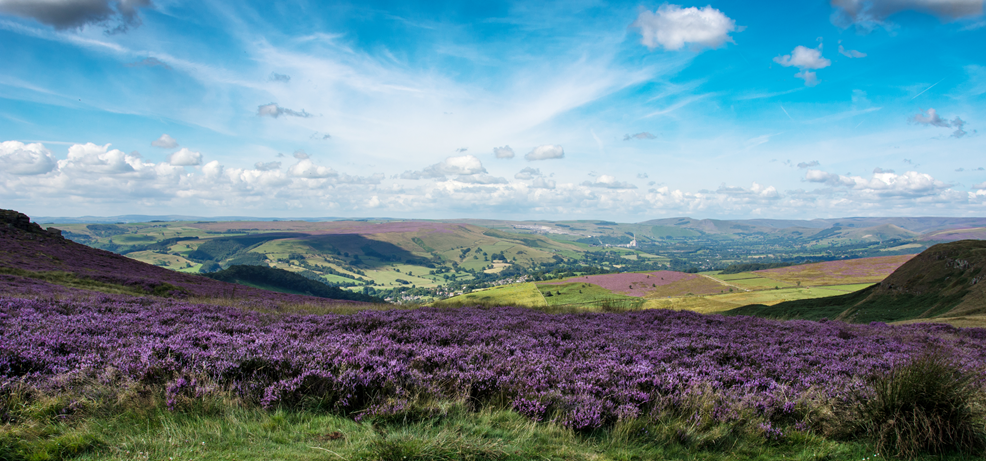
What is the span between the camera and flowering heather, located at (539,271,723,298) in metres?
77.8

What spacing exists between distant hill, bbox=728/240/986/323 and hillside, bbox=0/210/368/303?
117ft

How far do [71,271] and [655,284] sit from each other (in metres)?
86.1

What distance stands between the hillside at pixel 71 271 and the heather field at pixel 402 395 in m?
15.3

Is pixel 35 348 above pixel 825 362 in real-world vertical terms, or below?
above

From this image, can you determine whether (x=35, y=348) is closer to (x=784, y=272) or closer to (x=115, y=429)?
(x=115, y=429)

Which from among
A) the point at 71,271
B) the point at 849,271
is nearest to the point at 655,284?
the point at 849,271

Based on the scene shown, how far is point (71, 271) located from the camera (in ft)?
86.1

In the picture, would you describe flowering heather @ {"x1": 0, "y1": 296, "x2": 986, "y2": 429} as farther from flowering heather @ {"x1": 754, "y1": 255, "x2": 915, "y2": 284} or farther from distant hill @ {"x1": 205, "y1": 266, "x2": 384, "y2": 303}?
flowering heather @ {"x1": 754, "y1": 255, "x2": 915, "y2": 284}

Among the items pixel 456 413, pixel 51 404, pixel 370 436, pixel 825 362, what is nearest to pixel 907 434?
pixel 825 362

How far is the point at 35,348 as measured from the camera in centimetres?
611

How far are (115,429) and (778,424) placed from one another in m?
8.61

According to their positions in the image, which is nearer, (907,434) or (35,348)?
(907,434)

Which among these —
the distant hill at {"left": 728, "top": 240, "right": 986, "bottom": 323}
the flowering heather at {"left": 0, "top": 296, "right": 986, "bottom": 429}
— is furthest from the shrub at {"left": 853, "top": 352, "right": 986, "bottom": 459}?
the distant hill at {"left": 728, "top": 240, "right": 986, "bottom": 323}

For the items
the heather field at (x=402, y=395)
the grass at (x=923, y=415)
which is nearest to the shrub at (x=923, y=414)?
the grass at (x=923, y=415)
